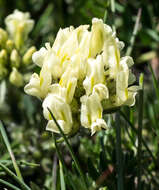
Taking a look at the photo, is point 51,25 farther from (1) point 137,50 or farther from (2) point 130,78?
(2) point 130,78

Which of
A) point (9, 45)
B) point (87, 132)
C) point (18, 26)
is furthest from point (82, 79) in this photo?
point (18, 26)

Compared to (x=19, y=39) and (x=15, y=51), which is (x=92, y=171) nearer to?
(x=15, y=51)

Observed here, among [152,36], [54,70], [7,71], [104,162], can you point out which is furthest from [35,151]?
[152,36]

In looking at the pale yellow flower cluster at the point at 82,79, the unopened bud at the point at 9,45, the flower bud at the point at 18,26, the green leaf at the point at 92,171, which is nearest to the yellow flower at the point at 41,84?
the pale yellow flower cluster at the point at 82,79

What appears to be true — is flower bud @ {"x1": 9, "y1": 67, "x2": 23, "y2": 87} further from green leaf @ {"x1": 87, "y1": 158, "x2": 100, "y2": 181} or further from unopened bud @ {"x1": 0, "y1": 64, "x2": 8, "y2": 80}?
green leaf @ {"x1": 87, "y1": 158, "x2": 100, "y2": 181}

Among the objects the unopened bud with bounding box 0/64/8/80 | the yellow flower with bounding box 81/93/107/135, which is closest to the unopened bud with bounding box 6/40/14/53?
the unopened bud with bounding box 0/64/8/80

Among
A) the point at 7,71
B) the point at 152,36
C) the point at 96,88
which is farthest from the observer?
the point at 152,36

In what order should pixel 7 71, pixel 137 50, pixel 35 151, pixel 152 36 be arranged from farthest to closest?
pixel 137 50
pixel 152 36
pixel 7 71
pixel 35 151

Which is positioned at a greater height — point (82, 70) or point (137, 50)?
point (82, 70)
